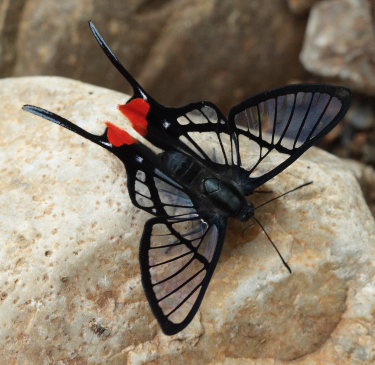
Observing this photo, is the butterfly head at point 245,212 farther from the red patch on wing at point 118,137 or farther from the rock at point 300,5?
the rock at point 300,5

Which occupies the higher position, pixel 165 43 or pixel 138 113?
pixel 138 113

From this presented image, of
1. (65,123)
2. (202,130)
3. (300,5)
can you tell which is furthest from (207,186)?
(300,5)

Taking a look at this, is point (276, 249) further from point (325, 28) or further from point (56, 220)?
point (325, 28)

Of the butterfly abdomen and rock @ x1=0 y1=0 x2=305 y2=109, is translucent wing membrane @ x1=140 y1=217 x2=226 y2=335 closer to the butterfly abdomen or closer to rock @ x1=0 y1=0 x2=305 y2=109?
the butterfly abdomen

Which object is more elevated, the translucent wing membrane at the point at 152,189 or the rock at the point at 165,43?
the translucent wing membrane at the point at 152,189

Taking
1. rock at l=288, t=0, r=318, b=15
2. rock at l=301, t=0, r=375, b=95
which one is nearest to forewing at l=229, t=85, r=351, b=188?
rock at l=301, t=0, r=375, b=95

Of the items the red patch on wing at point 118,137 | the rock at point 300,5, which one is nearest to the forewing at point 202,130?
the red patch on wing at point 118,137

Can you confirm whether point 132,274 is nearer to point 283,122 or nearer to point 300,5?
point 283,122
